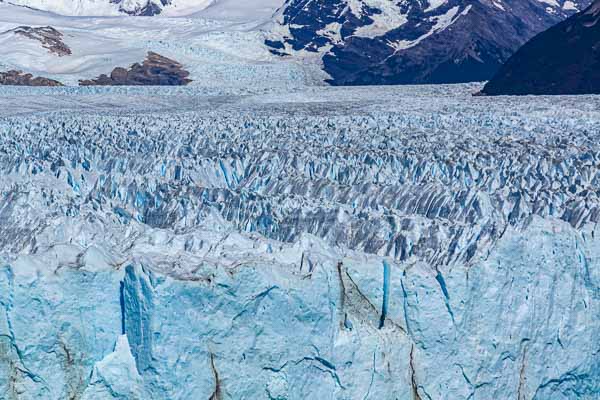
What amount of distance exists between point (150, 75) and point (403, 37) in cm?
1626

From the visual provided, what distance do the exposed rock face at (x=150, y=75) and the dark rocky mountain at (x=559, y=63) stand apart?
15140 millimetres

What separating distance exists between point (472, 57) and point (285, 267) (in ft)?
133

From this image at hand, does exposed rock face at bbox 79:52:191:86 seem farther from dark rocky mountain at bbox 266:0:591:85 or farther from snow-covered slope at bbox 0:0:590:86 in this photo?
dark rocky mountain at bbox 266:0:591:85

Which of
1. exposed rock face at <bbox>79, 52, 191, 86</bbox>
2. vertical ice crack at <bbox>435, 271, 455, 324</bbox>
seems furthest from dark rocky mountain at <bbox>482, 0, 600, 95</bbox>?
vertical ice crack at <bbox>435, 271, 455, 324</bbox>

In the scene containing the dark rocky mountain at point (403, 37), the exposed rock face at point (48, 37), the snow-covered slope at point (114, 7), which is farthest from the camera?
the snow-covered slope at point (114, 7)

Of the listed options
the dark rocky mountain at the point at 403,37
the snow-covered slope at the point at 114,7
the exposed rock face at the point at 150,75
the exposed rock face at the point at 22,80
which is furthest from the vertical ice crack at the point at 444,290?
the snow-covered slope at the point at 114,7

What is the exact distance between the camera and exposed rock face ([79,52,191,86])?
37906 millimetres

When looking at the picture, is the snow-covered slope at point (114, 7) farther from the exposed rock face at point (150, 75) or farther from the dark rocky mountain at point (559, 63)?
the dark rocky mountain at point (559, 63)

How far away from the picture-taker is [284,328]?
6.15m

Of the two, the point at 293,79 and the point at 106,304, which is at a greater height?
the point at 106,304

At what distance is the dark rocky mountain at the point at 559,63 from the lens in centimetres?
2786

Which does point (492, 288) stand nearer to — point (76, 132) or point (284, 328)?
point (284, 328)

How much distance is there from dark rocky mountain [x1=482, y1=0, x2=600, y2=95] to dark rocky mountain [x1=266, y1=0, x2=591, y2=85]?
11.1 meters

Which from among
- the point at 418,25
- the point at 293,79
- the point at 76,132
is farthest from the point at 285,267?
the point at 418,25
